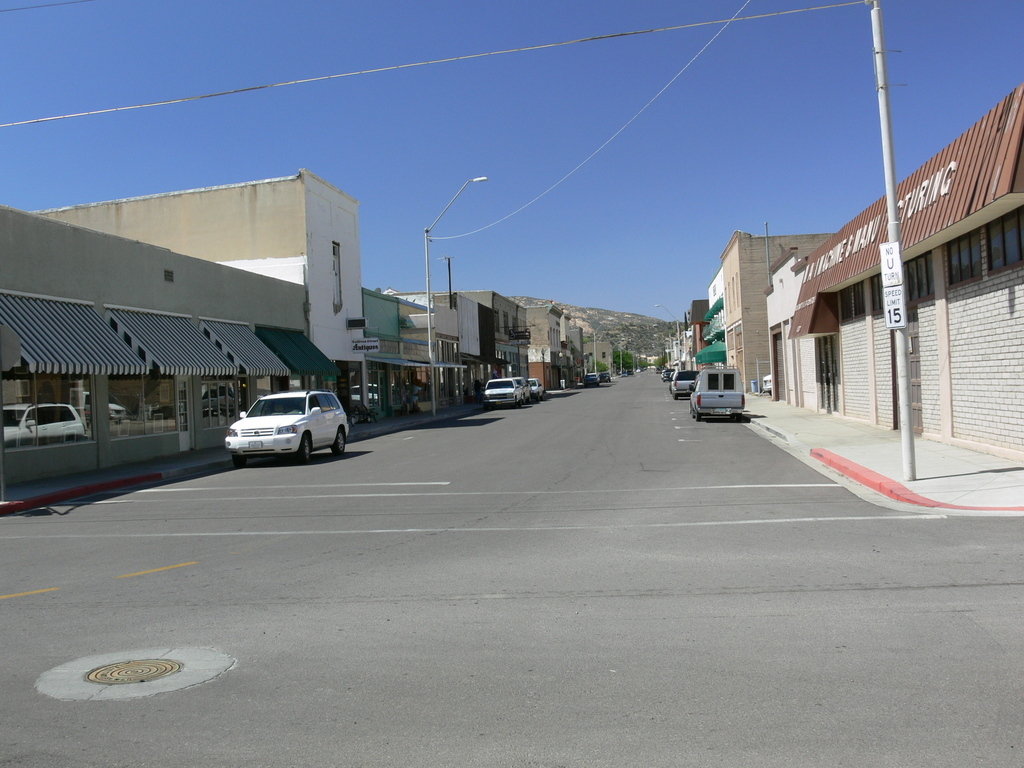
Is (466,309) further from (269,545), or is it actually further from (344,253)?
(269,545)

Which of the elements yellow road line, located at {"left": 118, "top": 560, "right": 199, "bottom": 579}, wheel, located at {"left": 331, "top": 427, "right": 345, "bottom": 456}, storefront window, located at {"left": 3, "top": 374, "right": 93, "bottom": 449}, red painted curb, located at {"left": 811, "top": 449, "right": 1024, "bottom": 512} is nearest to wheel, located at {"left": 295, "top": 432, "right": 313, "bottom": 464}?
wheel, located at {"left": 331, "top": 427, "right": 345, "bottom": 456}

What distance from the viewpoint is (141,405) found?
22.8 metres

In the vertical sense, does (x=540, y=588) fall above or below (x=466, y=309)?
below

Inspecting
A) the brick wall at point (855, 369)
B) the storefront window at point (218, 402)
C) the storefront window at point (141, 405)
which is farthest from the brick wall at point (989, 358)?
the storefront window at point (218, 402)

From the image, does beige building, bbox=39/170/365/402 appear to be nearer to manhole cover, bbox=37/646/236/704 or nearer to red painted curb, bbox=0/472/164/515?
red painted curb, bbox=0/472/164/515

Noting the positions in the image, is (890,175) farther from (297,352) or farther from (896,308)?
(297,352)

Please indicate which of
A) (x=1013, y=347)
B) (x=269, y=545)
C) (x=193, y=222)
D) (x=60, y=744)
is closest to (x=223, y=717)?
(x=60, y=744)

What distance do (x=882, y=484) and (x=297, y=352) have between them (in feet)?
76.7

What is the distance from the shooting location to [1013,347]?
13.7 meters

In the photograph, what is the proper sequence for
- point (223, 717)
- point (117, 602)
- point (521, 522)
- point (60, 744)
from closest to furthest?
point (60, 744) → point (223, 717) → point (117, 602) → point (521, 522)

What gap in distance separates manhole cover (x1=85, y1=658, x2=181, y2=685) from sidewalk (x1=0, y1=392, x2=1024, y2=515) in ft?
30.3

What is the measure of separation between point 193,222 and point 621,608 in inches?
1281

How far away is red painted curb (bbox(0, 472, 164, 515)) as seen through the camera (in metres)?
14.2

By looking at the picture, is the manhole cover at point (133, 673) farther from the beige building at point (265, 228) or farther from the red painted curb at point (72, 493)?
the beige building at point (265, 228)
